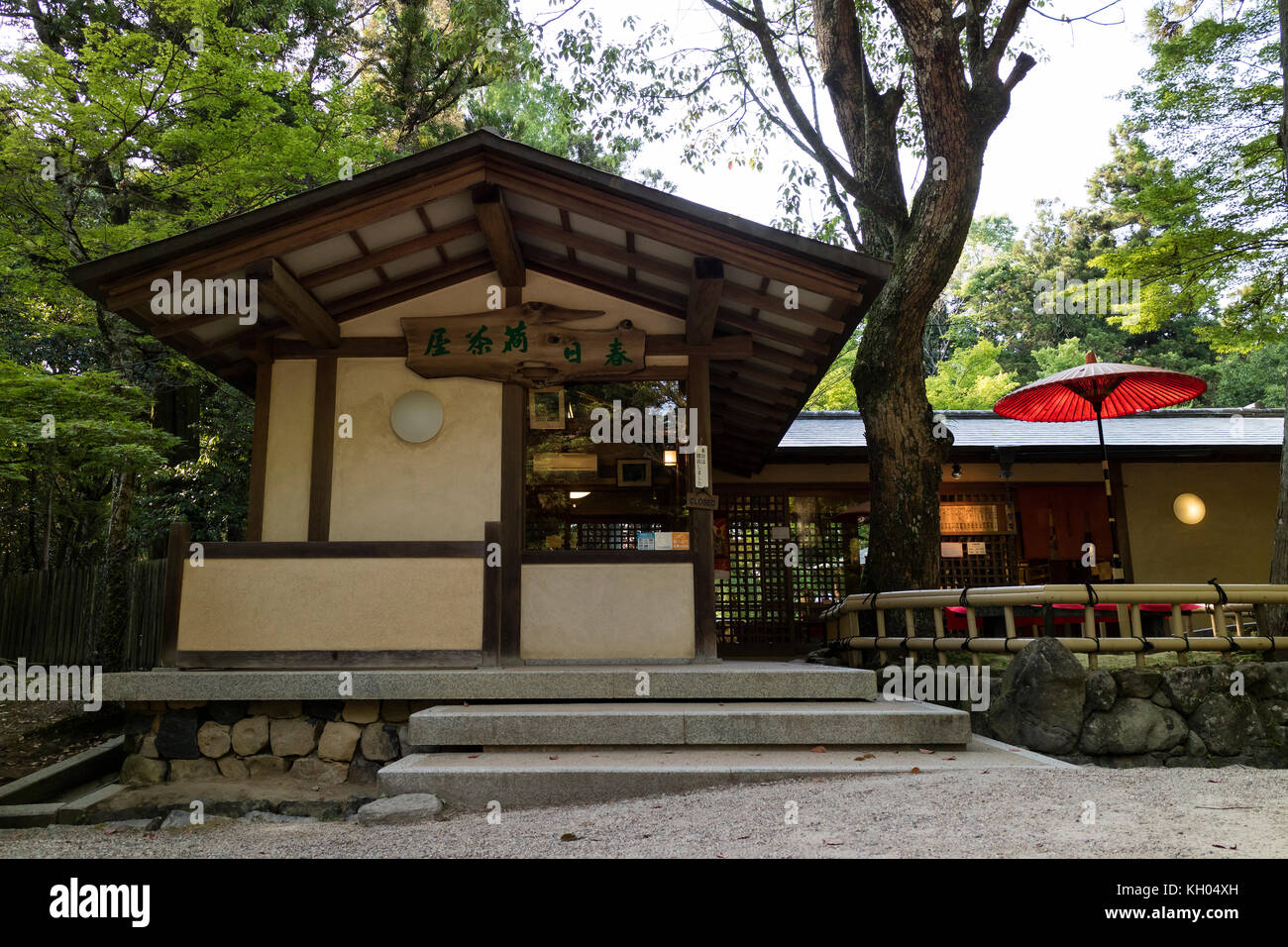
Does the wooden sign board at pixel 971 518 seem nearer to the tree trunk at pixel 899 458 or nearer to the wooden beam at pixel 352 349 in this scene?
the tree trunk at pixel 899 458

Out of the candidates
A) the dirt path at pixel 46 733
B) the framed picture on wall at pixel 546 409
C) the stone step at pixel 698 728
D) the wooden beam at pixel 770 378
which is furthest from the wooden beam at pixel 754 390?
the dirt path at pixel 46 733

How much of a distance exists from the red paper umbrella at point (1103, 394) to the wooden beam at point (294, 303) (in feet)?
20.2

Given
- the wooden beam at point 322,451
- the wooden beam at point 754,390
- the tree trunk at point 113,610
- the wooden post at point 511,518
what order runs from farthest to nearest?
the tree trunk at point 113,610 → the wooden beam at point 754,390 → the wooden beam at point 322,451 → the wooden post at point 511,518

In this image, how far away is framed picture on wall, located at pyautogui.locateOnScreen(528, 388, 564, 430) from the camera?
22.1 ft

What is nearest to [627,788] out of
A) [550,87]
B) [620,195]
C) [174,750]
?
[174,750]

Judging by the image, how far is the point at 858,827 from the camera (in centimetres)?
336

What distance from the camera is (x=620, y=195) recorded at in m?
5.76

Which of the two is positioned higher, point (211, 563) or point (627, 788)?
point (211, 563)

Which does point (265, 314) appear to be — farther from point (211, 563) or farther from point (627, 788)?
point (627, 788)

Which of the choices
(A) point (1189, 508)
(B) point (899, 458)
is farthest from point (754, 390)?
(A) point (1189, 508)

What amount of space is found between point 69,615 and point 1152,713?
10941 mm

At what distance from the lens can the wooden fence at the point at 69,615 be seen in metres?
8.63

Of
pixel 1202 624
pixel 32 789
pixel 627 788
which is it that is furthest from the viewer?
pixel 1202 624

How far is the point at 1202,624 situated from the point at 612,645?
7.52 meters
